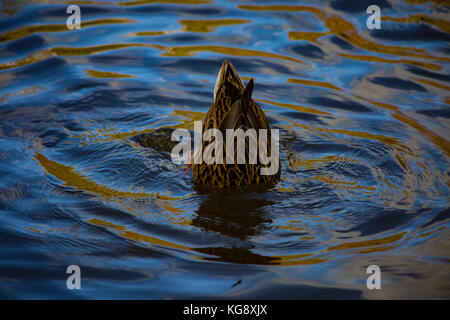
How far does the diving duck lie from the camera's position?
5.43m

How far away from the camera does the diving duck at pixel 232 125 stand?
5434 mm

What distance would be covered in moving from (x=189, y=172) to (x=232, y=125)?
1.10m

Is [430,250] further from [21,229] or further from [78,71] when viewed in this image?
[78,71]

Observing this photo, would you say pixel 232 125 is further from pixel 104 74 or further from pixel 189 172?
pixel 104 74

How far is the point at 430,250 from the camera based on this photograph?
4.83 meters

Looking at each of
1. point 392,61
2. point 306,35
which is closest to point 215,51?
point 306,35

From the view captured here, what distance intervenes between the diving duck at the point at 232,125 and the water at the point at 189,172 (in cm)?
21

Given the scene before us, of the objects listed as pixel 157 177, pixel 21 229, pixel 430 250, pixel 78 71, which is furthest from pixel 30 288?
pixel 78 71

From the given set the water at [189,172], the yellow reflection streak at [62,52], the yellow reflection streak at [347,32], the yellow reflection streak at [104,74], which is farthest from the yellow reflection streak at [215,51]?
the yellow reflection streak at [347,32]

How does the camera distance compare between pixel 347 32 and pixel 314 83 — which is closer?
pixel 314 83

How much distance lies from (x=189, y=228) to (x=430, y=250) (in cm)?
213

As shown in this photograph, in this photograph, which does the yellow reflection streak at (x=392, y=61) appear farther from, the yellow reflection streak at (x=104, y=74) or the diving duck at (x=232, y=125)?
the diving duck at (x=232, y=125)

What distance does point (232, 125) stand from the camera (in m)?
5.45

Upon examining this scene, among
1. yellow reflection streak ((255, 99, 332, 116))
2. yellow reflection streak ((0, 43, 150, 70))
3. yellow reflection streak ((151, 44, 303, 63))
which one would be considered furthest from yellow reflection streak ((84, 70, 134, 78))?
yellow reflection streak ((255, 99, 332, 116))
